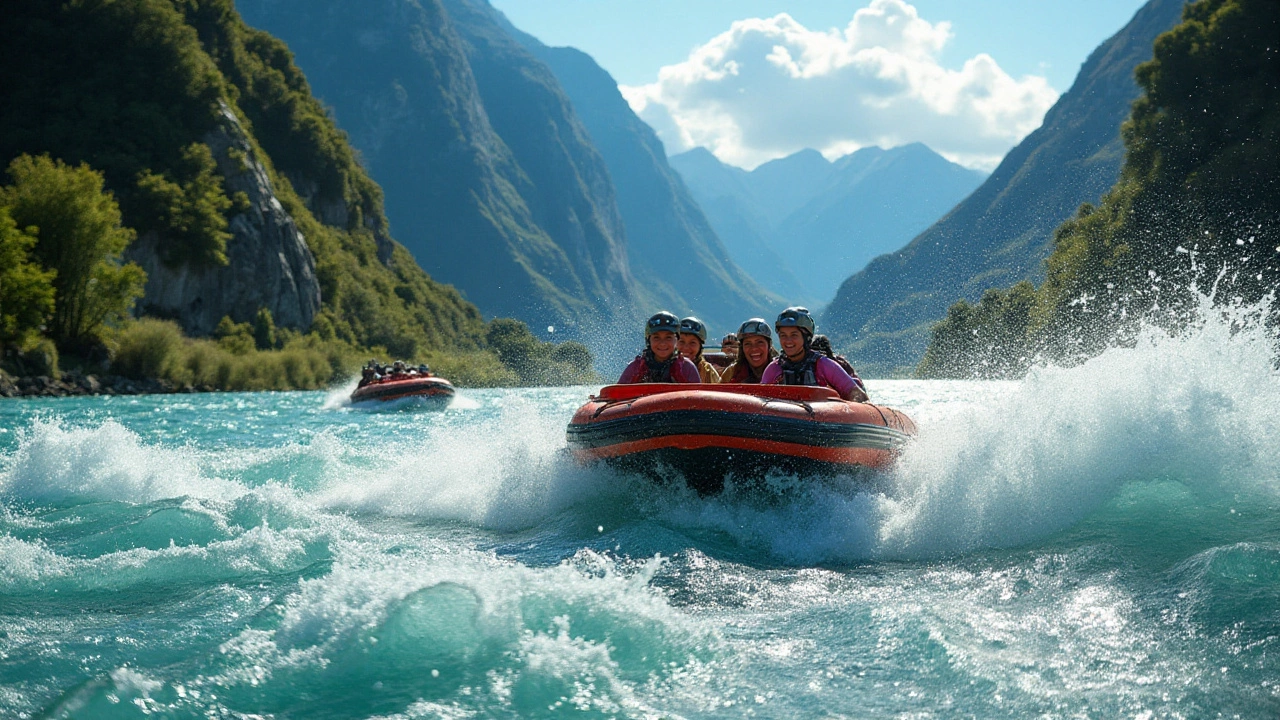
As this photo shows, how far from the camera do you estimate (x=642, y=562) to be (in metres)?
6.29

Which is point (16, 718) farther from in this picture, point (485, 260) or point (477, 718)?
point (485, 260)

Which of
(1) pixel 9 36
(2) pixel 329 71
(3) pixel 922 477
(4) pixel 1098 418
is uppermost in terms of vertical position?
(2) pixel 329 71

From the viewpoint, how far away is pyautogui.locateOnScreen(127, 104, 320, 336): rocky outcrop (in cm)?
4809

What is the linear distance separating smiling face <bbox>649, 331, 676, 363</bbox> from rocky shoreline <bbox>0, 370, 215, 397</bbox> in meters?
26.3

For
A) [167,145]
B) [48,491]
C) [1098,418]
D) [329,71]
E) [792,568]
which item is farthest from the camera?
[329,71]

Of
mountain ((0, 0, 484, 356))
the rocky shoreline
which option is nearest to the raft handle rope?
the rocky shoreline

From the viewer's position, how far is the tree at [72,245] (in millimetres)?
35594

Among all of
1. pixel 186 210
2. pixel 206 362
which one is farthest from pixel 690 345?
pixel 186 210

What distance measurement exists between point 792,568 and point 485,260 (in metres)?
191

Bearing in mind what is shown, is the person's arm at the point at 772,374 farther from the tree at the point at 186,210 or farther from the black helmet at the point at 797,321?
the tree at the point at 186,210

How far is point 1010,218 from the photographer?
133 meters

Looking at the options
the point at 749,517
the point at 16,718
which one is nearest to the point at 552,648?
the point at 16,718

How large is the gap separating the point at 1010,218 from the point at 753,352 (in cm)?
13422

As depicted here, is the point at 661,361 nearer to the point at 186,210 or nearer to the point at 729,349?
the point at 729,349
